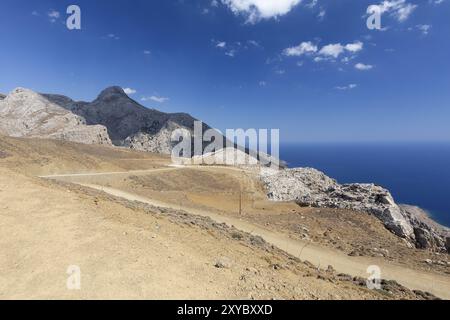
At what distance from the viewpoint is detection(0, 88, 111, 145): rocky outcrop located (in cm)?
10350

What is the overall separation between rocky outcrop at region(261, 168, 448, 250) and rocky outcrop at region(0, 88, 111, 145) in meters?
66.0

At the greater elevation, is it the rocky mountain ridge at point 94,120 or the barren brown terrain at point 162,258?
the rocky mountain ridge at point 94,120

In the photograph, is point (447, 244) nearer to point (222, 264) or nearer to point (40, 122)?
point (222, 264)

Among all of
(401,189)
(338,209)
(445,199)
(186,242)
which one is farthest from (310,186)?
(401,189)

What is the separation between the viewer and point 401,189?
18125 centimetres

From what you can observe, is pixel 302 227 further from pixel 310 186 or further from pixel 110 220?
pixel 310 186

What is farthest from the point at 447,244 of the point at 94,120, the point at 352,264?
the point at 94,120

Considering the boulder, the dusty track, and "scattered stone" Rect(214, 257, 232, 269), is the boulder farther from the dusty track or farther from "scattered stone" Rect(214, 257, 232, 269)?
"scattered stone" Rect(214, 257, 232, 269)

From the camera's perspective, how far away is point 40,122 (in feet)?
396

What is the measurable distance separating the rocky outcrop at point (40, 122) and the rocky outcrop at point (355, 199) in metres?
66.0

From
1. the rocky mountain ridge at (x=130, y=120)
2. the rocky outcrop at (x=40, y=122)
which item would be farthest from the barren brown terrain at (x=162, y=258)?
the rocky mountain ridge at (x=130, y=120)

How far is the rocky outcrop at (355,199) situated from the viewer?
34.2 m

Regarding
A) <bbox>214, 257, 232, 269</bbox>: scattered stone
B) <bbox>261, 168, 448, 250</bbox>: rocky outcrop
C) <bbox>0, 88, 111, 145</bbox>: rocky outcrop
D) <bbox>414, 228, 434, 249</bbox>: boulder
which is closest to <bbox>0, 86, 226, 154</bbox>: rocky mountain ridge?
<bbox>0, 88, 111, 145</bbox>: rocky outcrop

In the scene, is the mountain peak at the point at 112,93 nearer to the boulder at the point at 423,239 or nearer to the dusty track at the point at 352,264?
the dusty track at the point at 352,264
